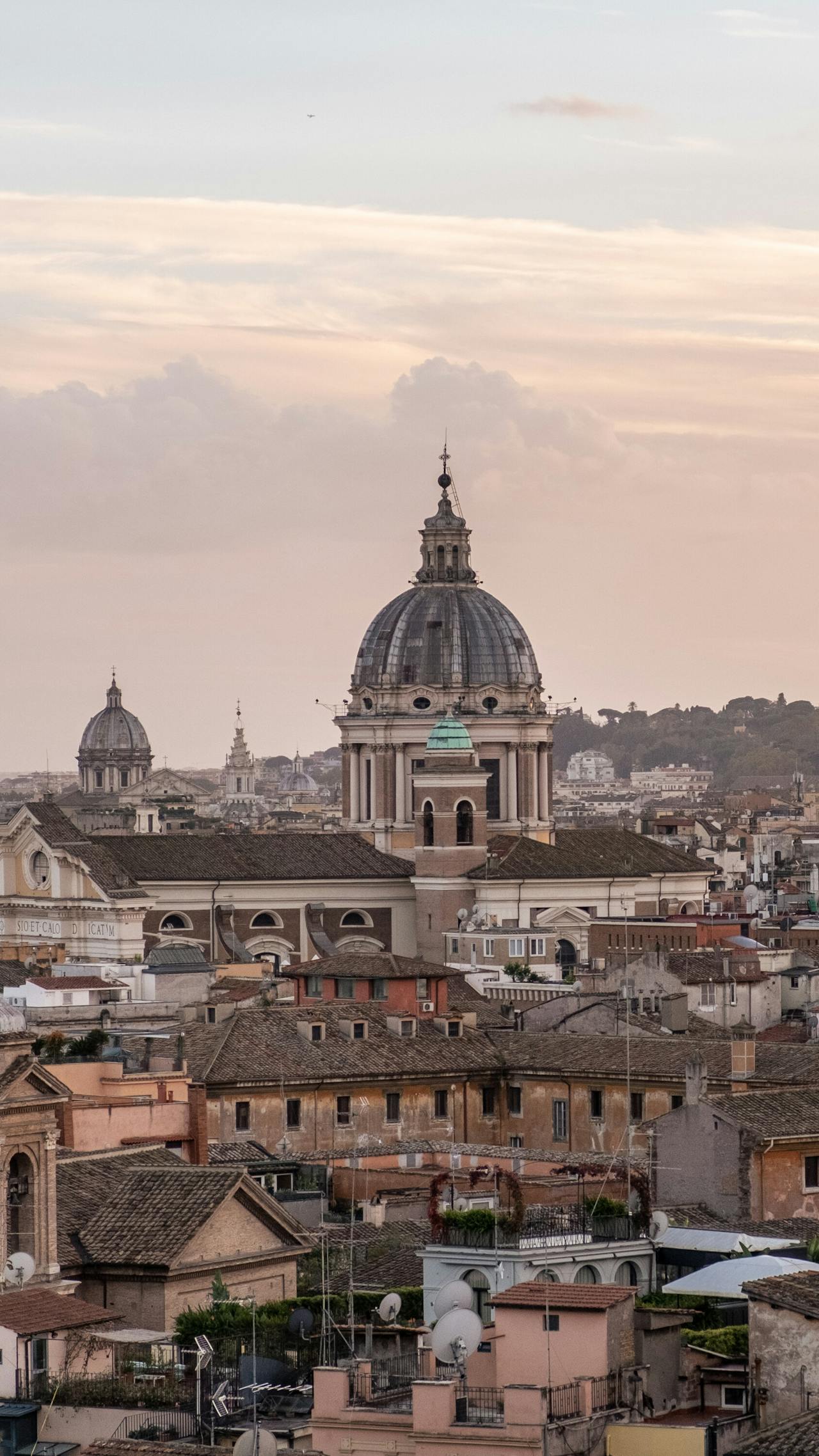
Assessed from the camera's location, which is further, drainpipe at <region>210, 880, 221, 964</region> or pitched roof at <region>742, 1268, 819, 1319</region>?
drainpipe at <region>210, 880, 221, 964</region>

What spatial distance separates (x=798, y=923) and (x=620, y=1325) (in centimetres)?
5490

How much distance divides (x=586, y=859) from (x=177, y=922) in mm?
9749

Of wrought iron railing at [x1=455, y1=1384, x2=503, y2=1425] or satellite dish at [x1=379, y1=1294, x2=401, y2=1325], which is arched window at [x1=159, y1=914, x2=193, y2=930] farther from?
wrought iron railing at [x1=455, y1=1384, x2=503, y2=1425]

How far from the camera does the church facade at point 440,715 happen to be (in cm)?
9069

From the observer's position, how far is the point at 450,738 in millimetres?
83375

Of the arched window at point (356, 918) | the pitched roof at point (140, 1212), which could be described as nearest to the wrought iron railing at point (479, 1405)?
the pitched roof at point (140, 1212)

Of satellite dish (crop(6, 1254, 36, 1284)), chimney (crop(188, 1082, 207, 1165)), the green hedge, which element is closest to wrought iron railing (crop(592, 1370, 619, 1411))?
the green hedge

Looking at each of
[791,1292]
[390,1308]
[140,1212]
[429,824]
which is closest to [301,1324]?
[390,1308]

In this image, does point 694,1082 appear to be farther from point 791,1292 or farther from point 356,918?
point 356,918

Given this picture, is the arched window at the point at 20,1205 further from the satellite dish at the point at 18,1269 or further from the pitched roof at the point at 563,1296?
the pitched roof at the point at 563,1296

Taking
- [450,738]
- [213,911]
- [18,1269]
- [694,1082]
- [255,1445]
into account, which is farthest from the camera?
[450,738]

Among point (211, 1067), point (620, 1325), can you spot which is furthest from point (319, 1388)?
point (211, 1067)

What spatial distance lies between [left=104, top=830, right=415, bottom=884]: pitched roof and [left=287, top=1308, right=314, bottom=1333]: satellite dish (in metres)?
51.6

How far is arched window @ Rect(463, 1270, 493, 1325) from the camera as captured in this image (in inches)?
959
